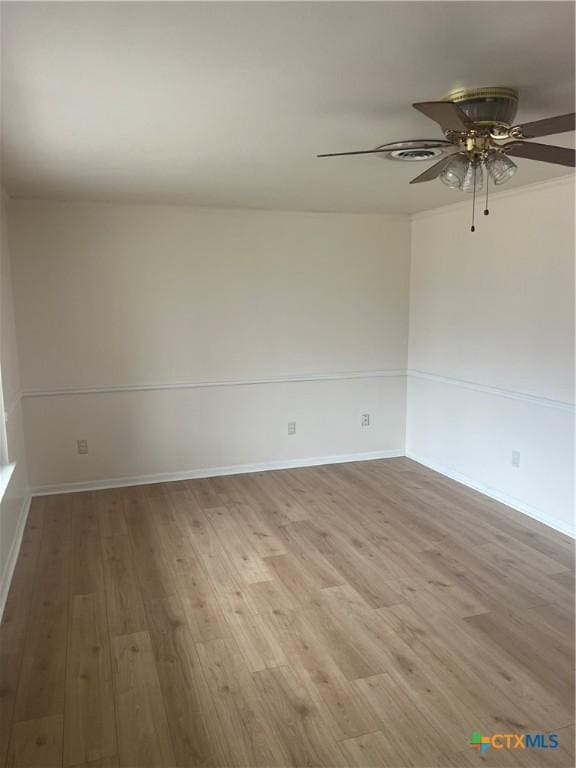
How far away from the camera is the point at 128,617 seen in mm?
2707

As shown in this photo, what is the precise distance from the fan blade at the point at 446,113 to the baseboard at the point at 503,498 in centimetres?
278

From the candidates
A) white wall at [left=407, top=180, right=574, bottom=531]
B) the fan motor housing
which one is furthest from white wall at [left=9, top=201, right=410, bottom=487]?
the fan motor housing

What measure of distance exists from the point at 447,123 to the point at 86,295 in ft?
10.6

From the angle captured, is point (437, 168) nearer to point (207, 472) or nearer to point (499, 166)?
point (499, 166)

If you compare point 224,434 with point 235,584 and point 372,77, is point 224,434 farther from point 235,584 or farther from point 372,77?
point 372,77

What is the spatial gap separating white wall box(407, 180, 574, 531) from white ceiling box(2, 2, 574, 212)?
0.71 m

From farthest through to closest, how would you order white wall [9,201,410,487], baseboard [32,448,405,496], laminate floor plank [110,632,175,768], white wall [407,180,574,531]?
baseboard [32,448,405,496], white wall [9,201,410,487], white wall [407,180,574,531], laminate floor plank [110,632,175,768]

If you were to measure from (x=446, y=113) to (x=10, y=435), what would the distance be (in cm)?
309

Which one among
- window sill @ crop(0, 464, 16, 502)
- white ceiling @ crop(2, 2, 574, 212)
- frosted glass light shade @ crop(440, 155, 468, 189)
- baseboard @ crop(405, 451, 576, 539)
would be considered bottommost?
baseboard @ crop(405, 451, 576, 539)

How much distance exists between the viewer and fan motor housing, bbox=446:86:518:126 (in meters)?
1.98

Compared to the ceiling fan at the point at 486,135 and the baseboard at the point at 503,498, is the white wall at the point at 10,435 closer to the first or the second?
the ceiling fan at the point at 486,135

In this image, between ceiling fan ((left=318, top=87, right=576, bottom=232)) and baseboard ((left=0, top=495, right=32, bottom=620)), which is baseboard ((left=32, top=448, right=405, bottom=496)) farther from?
ceiling fan ((left=318, top=87, right=576, bottom=232))

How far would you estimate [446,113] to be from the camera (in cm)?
174

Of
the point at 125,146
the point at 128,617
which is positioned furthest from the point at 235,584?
the point at 125,146
